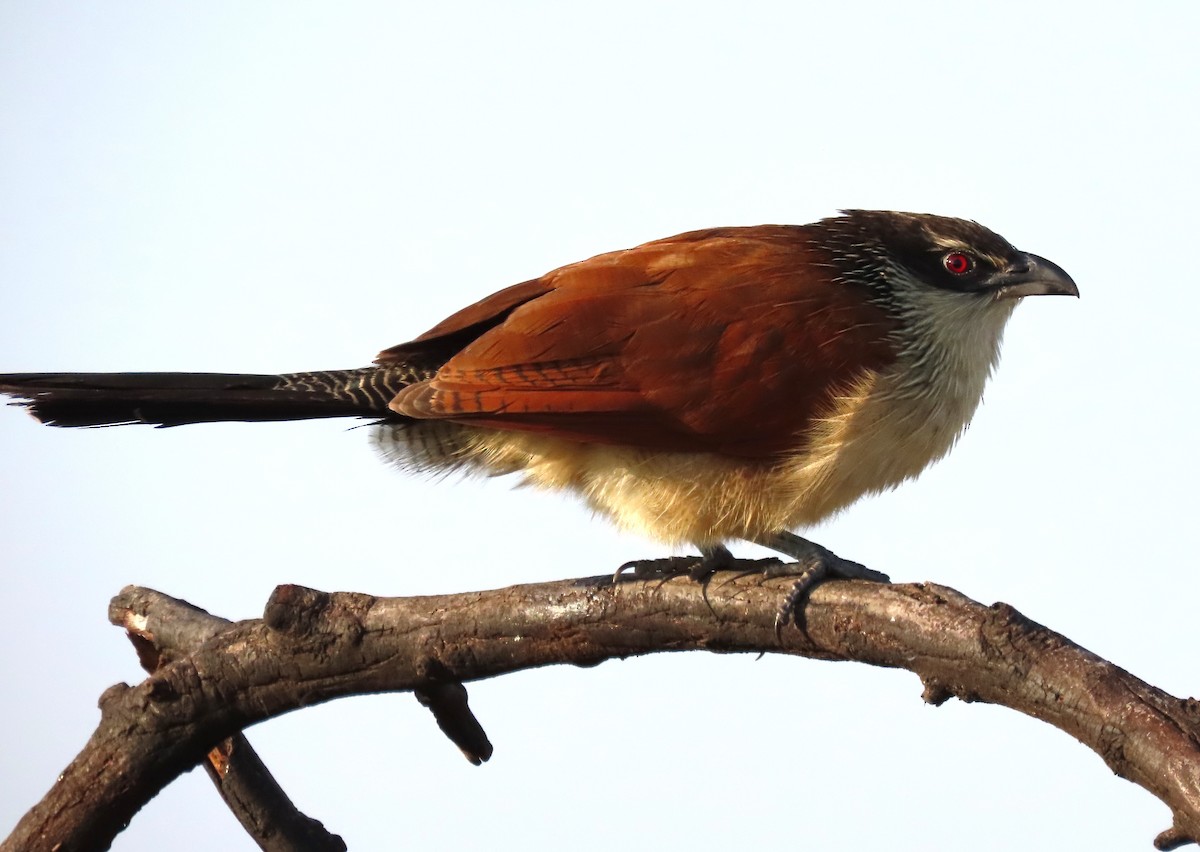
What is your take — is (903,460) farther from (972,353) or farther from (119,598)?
(119,598)

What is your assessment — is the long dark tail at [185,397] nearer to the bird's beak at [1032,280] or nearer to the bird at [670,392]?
the bird at [670,392]

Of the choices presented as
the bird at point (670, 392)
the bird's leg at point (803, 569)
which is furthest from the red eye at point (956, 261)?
the bird's leg at point (803, 569)

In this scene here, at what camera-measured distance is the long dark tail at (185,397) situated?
3.10 meters

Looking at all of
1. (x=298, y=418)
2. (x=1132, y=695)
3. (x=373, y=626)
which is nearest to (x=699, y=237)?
(x=298, y=418)

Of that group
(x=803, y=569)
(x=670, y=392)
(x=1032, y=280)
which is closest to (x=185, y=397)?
(x=670, y=392)

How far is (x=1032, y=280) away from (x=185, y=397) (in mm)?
2385

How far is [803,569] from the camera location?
9.73ft

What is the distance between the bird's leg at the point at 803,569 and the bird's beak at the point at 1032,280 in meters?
1.03

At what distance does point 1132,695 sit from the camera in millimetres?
2191

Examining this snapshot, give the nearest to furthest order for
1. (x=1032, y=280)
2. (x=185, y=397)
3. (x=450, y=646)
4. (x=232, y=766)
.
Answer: (x=450, y=646)
(x=185, y=397)
(x=232, y=766)
(x=1032, y=280)

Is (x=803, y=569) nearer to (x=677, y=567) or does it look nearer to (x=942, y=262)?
(x=677, y=567)

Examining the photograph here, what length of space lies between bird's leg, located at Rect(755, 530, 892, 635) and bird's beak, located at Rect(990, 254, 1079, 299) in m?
1.03

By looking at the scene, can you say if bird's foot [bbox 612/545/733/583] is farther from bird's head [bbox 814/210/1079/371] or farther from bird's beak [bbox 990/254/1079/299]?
bird's beak [bbox 990/254/1079/299]

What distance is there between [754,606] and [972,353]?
4.14 ft
